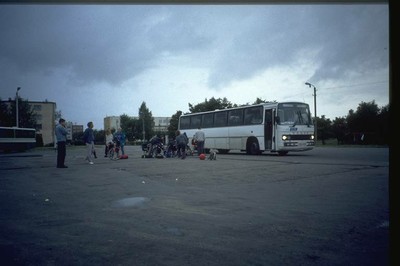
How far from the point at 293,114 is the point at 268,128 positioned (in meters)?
1.80

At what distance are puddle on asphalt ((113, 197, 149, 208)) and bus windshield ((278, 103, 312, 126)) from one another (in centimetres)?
1452

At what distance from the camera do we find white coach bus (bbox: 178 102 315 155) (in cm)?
1891

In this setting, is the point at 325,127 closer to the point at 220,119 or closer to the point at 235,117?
the point at 220,119

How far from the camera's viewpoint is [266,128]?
A: 20.0 metres

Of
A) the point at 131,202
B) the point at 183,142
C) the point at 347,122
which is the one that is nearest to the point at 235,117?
the point at 183,142

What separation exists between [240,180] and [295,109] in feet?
40.7

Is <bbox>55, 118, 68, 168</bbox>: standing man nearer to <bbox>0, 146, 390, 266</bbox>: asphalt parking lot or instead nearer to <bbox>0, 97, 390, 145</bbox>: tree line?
<bbox>0, 146, 390, 266</bbox>: asphalt parking lot

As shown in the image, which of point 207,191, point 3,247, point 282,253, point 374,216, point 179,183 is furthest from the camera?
point 179,183

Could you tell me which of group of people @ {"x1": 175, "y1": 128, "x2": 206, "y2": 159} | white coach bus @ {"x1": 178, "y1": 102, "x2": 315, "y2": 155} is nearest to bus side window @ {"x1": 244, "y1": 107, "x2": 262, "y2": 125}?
white coach bus @ {"x1": 178, "y1": 102, "x2": 315, "y2": 155}

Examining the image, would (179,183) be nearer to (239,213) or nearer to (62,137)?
(239,213)

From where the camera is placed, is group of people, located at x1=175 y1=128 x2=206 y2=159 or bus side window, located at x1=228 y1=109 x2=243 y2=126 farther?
bus side window, located at x1=228 y1=109 x2=243 y2=126

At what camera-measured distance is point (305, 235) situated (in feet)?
11.9

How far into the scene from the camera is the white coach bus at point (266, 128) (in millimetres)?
18906

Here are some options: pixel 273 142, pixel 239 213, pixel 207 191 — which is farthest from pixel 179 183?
pixel 273 142
